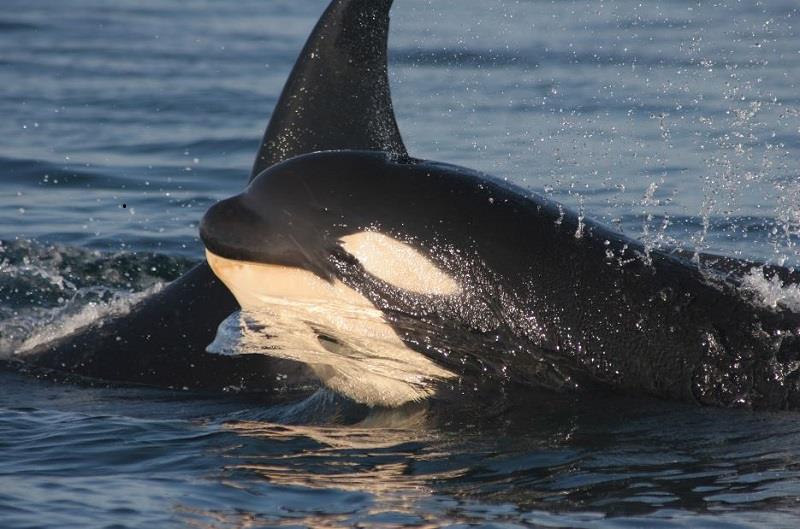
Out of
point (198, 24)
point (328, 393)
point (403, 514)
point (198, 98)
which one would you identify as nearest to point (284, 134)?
point (328, 393)

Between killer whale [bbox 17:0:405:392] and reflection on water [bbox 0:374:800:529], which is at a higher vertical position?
killer whale [bbox 17:0:405:392]

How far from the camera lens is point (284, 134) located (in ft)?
36.5

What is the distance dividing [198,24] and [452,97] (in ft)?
31.6

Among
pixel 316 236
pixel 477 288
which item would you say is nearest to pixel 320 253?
pixel 316 236

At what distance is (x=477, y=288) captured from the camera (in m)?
8.48

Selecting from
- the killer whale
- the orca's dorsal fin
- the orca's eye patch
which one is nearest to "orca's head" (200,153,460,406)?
the orca's eye patch

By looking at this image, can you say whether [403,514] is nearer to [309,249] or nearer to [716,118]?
[309,249]

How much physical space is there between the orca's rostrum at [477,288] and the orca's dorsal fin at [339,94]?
2.27 meters

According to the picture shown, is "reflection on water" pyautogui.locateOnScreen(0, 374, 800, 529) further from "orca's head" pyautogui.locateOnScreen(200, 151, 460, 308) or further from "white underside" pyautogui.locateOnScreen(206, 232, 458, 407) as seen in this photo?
"orca's head" pyautogui.locateOnScreen(200, 151, 460, 308)

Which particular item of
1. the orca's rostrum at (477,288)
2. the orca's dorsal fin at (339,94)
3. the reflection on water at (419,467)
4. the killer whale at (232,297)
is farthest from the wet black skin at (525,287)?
the orca's dorsal fin at (339,94)

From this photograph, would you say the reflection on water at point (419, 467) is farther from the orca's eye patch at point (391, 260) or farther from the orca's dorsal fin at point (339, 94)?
the orca's dorsal fin at point (339, 94)

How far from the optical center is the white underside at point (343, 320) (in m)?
8.51

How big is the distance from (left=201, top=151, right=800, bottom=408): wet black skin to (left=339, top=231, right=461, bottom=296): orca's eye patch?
5 centimetres

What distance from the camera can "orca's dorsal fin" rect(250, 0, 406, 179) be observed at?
36.4 feet
